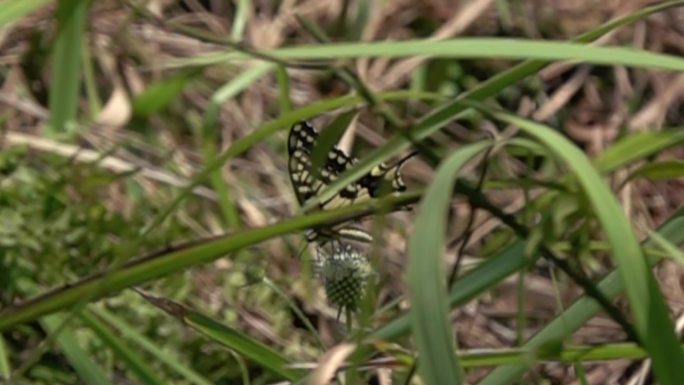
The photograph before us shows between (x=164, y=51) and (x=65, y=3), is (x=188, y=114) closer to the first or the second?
(x=164, y=51)

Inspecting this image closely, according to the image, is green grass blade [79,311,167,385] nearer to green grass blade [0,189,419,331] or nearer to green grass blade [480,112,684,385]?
green grass blade [0,189,419,331]

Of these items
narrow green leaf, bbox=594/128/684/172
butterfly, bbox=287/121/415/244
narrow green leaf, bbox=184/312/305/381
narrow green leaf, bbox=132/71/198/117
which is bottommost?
narrow green leaf, bbox=184/312/305/381

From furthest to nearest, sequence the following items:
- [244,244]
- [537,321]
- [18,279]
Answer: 1. [537,321]
2. [18,279]
3. [244,244]

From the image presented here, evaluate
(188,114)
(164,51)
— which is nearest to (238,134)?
(188,114)

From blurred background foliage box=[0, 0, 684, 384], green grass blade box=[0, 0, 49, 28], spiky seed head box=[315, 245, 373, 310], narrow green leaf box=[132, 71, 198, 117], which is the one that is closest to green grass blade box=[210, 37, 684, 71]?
blurred background foliage box=[0, 0, 684, 384]

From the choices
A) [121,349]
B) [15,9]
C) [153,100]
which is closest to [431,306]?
[121,349]

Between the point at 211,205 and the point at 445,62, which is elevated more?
the point at 445,62

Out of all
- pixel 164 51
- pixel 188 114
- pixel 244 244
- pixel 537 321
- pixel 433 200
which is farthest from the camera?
pixel 164 51

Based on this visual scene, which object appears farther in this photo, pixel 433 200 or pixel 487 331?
pixel 487 331
